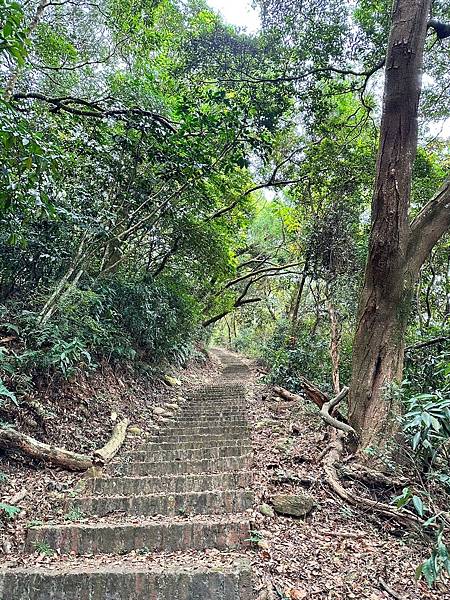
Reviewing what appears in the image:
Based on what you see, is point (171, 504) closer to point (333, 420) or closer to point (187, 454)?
point (187, 454)

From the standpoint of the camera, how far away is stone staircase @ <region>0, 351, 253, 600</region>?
2.45 m

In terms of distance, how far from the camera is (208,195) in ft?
22.7

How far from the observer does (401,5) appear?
164 inches

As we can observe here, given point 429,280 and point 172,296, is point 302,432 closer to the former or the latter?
point 172,296

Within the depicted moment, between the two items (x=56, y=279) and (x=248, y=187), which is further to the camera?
(x=248, y=187)

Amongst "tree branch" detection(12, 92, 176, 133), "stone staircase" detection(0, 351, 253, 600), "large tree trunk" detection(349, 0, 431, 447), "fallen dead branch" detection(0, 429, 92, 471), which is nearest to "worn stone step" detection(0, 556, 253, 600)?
"stone staircase" detection(0, 351, 253, 600)

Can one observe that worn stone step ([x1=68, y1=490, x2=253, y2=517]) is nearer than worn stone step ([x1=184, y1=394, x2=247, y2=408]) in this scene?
Yes

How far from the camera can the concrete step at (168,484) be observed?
3.70m

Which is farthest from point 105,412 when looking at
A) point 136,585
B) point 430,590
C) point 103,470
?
point 430,590

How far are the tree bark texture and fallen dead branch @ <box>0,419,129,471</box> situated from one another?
2862 millimetres

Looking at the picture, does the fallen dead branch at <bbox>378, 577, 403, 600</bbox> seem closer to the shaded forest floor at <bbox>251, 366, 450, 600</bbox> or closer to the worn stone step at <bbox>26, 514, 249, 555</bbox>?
the shaded forest floor at <bbox>251, 366, 450, 600</bbox>

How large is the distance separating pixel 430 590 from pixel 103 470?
3.21 m

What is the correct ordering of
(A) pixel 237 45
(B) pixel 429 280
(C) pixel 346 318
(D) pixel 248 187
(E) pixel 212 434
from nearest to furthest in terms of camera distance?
(E) pixel 212 434, (A) pixel 237 45, (C) pixel 346 318, (B) pixel 429 280, (D) pixel 248 187

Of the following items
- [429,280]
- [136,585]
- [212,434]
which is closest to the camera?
[136,585]
